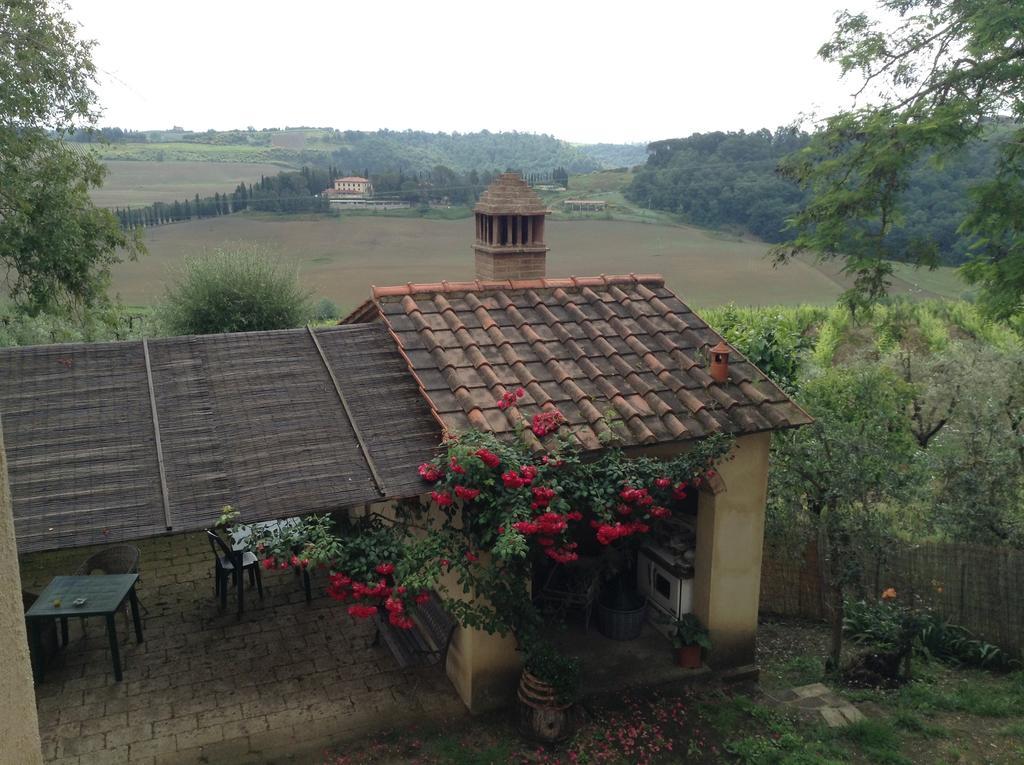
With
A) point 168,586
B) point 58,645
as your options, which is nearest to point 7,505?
point 58,645

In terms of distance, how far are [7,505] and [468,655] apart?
5941 millimetres

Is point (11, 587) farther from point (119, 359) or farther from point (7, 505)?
point (119, 359)

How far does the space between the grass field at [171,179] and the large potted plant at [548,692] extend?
32.8m

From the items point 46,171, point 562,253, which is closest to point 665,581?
point 46,171

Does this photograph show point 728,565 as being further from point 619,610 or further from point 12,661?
point 12,661

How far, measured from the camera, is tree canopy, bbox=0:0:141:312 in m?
12.8

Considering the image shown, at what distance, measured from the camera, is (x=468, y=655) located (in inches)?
290

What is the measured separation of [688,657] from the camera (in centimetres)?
820

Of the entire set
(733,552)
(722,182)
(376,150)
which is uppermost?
(376,150)

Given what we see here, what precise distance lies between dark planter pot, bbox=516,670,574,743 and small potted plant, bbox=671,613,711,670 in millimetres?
1604

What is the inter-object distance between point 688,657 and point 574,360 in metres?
3.42

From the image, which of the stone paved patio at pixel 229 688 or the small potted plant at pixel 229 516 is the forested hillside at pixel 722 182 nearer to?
the stone paved patio at pixel 229 688

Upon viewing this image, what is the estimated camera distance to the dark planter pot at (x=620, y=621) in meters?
8.61

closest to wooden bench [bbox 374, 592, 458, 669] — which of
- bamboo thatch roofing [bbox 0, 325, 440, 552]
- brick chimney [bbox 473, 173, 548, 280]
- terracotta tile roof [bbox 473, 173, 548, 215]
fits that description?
bamboo thatch roofing [bbox 0, 325, 440, 552]
